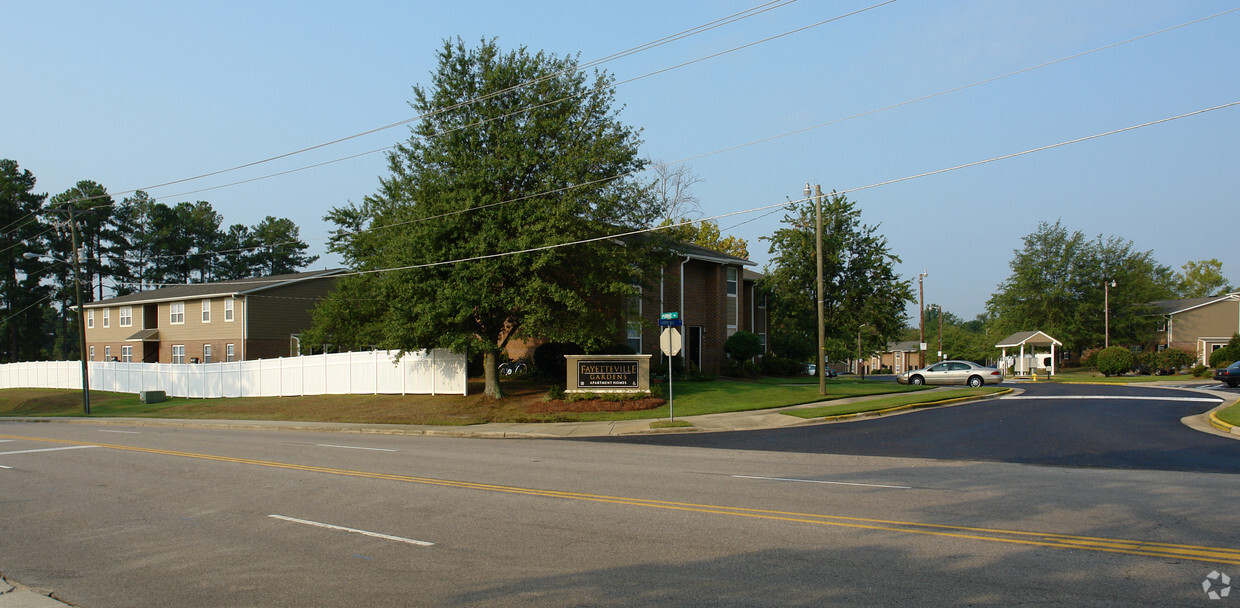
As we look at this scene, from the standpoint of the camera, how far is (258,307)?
1930 inches

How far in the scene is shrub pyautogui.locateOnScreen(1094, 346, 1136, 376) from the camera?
53469 millimetres

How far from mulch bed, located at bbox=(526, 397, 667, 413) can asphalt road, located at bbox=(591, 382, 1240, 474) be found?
642 centimetres

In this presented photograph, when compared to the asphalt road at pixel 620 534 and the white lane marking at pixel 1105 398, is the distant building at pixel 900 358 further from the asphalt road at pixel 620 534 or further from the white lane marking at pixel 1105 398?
the asphalt road at pixel 620 534

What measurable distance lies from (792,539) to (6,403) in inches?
2025

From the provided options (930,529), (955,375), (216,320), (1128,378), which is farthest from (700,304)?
(930,529)

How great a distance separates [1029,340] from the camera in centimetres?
6294

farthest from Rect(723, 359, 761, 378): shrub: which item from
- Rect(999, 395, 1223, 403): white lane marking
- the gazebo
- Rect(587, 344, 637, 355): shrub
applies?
the gazebo

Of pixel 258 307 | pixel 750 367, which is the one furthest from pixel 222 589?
pixel 258 307

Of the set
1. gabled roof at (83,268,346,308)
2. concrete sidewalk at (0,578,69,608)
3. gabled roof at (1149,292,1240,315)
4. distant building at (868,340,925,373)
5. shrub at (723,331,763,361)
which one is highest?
gabled roof at (83,268,346,308)

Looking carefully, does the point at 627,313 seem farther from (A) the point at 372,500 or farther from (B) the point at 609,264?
(A) the point at 372,500

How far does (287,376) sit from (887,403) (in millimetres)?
28853

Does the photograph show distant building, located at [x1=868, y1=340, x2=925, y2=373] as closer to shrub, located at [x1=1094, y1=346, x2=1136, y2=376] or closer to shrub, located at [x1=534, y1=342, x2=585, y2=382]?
shrub, located at [x1=1094, y1=346, x2=1136, y2=376]

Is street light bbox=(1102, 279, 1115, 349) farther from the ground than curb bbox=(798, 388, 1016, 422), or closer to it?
farther from the ground

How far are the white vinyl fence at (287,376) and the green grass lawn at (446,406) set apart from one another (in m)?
0.79
